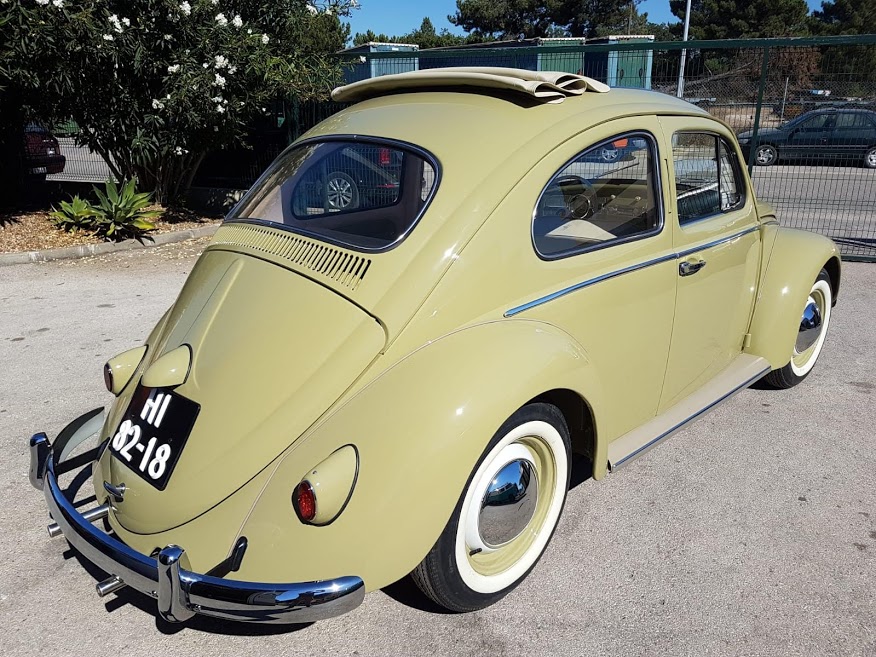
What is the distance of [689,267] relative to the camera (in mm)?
3186

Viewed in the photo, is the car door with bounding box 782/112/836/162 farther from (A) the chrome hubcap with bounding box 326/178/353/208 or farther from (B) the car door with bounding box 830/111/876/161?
(A) the chrome hubcap with bounding box 326/178/353/208

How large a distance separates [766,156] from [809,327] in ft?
18.3

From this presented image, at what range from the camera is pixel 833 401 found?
4.35 m

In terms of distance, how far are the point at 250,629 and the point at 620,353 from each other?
1.81m

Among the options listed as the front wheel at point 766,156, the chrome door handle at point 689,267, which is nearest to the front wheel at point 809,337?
the chrome door handle at point 689,267

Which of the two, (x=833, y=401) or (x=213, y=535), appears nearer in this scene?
(x=213, y=535)

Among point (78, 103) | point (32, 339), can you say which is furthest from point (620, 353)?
point (78, 103)

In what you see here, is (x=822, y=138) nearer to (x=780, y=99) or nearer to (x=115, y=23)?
(x=780, y=99)

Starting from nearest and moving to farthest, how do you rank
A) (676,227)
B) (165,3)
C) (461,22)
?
1. (676,227)
2. (165,3)
3. (461,22)

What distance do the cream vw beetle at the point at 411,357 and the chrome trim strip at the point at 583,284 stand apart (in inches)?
0.5

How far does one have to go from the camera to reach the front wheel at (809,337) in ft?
14.3

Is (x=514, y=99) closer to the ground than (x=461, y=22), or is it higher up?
closer to the ground

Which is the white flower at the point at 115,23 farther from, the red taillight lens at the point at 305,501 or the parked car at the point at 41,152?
the red taillight lens at the point at 305,501

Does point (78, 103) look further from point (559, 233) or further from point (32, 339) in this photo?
point (559, 233)
